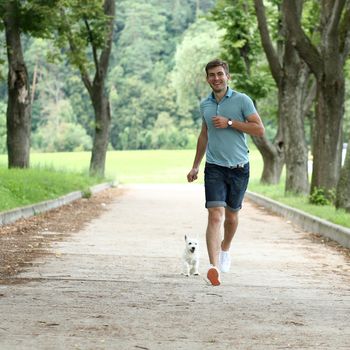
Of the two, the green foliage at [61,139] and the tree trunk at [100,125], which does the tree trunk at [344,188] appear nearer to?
the tree trunk at [100,125]

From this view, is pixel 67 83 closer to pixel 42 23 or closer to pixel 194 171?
pixel 42 23

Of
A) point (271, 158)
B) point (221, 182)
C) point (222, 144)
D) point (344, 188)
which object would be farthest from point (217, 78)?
point (271, 158)

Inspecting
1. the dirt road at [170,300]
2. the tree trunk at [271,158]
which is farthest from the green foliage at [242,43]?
the dirt road at [170,300]

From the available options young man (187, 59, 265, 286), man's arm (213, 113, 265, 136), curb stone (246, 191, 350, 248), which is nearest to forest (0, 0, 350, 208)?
curb stone (246, 191, 350, 248)

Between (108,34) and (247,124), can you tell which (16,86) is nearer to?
(108,34)

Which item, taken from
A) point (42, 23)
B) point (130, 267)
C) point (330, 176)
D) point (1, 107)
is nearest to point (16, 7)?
point (42, 23)

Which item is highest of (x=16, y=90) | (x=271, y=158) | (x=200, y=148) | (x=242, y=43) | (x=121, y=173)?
(x=242, y=43)

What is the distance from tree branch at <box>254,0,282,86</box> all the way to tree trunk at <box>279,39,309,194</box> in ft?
1.03

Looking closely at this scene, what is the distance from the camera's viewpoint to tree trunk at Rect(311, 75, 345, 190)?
797 inches

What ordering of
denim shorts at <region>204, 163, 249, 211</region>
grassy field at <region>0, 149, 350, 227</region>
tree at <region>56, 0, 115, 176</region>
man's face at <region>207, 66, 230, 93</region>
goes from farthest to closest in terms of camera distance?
tree at <region>56, 0, 115, 176</region> < grassy field at <region>0, 149, 350, 227</region> < denim shorts at <region>204, 163, 249, 211</region> < man's face at <region>207, 66, 230, 93</region>

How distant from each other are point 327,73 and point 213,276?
1238 centimetres

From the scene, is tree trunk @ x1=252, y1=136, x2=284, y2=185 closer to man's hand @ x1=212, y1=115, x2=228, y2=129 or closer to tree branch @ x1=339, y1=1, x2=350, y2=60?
tree branch @ x1=339, y1=1, x2=350, y2=60

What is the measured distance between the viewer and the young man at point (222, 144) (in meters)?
8.66

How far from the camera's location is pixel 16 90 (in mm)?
25188
